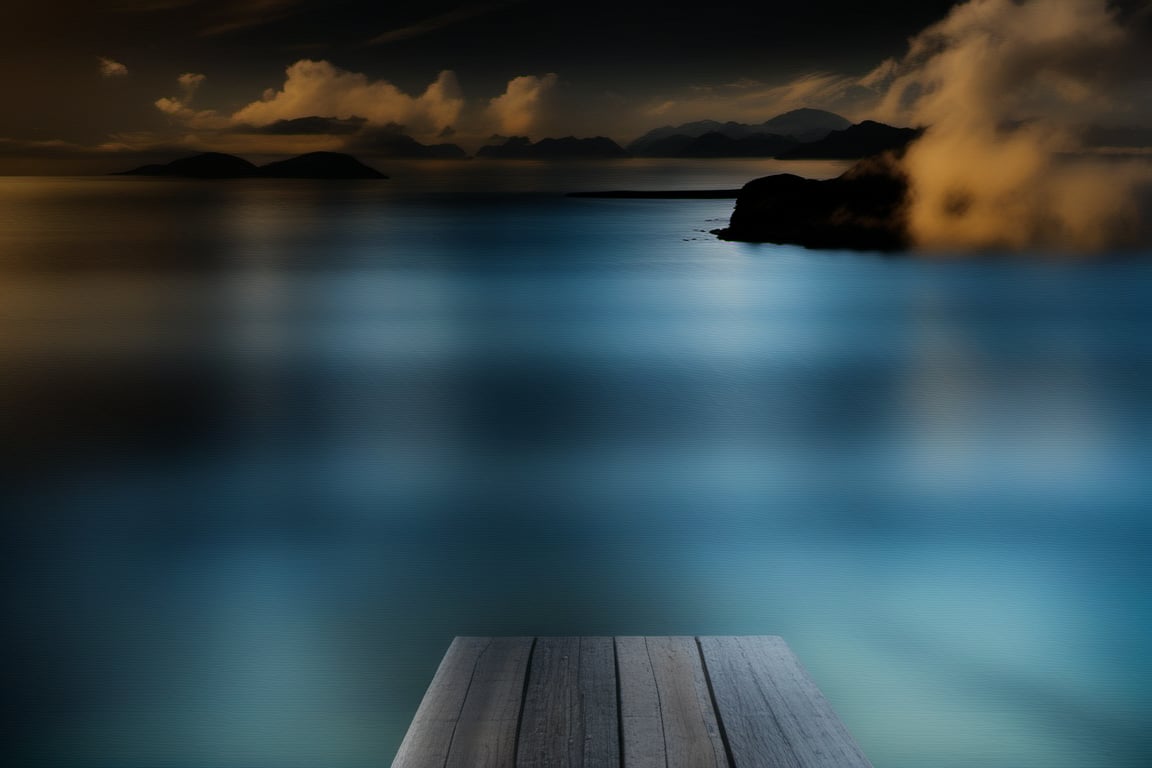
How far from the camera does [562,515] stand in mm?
6152

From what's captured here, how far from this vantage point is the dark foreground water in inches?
154

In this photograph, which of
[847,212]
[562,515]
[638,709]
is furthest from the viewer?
[847,212]

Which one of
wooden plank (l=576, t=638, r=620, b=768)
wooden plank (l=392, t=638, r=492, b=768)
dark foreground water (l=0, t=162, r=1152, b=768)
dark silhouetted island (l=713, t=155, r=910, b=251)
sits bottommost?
dark foreground water (l=0, t=162, r=1152, b=768)

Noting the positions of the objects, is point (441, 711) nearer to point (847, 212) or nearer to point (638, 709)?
point (638, 709)

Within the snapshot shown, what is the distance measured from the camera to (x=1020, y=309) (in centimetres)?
1514

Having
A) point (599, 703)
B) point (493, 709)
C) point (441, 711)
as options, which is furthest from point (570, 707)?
point (441, 711)

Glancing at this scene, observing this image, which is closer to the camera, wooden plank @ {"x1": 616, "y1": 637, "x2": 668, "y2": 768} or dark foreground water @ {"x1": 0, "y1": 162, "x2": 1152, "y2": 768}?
wooden plank @ {"x1": 616, "y1": 637, "x2": 668, "y2": 768}

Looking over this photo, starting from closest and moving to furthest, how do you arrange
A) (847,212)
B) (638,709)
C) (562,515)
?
1. (638,709)
2. (562,515)
3. (847,212)

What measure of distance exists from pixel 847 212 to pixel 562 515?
17.6 m

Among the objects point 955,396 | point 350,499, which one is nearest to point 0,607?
point 350,499

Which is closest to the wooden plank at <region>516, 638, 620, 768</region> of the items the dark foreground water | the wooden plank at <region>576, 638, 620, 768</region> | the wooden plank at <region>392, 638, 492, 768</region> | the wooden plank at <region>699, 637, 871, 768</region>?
the wooden plank at <region>576, 638, 620, 768</region>

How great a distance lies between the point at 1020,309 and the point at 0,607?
14.1 m

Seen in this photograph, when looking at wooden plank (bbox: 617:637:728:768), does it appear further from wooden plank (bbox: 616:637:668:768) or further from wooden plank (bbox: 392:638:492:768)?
wooden plank (bbox: 392:638:492:768)

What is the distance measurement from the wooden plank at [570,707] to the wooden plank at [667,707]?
0.14ft
